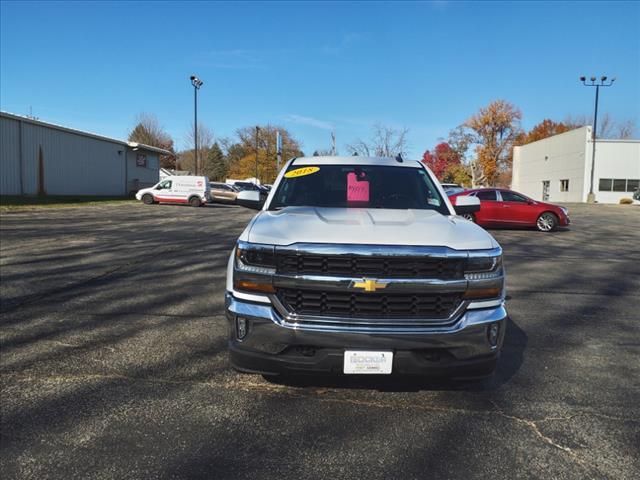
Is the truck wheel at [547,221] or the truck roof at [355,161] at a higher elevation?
the truck roof at [355,161]

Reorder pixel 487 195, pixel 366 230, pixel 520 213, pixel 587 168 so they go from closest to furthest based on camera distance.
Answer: pixel 366 230, pixel 520 213, pixel 487 195, pixel 587 168

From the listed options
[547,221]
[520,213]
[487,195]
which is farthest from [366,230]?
[547,221]

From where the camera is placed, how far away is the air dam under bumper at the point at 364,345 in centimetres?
279

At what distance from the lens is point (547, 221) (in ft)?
51.1

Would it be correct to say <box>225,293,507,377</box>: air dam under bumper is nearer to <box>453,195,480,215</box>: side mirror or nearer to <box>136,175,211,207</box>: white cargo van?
<box>453,195,480,215</box>: side mirror

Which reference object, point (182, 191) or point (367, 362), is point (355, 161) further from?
point (182, 191)

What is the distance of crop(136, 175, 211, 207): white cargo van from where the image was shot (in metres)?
29.4

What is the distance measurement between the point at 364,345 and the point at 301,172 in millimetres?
2313

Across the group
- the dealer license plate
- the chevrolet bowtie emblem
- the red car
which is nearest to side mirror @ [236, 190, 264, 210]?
the chevrolet bowtie emblem

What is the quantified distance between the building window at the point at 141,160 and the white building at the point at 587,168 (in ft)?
131

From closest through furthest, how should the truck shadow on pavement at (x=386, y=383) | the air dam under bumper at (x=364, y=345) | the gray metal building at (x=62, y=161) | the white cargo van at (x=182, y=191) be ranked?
the air dam under bumper at (x=364, y=345) → the truck shadow on pavement at (x=386, y=383) → the gray metal building at (x=62, y=161) → the white cargo van at (x=182, y=191)

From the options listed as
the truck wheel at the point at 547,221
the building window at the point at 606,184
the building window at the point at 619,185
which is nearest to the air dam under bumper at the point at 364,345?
the truck wheel at the point at 547,221

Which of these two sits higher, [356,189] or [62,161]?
[62,161]

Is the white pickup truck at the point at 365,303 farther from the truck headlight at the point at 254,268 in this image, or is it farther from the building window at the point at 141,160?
the building window at the point at 141,160
